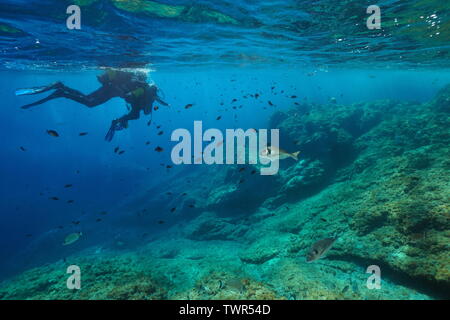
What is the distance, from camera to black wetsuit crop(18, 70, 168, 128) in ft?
40.3

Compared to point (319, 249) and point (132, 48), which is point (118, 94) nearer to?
point (132, 48)

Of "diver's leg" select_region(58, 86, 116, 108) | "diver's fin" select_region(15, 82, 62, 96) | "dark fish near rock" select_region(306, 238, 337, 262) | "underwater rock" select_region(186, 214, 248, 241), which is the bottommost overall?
"underwater rock" select_region(186, 214, 248, 241)

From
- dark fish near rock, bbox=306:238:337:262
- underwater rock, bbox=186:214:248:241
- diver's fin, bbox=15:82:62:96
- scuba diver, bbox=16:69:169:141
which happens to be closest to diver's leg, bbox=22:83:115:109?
scuba diver, bbox=16:69:169:141

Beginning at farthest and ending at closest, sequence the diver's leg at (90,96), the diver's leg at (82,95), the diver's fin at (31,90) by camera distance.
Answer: the diver's leg at (90,96) < the diver's leg at (82,95) < the diver's fin at (31,90)

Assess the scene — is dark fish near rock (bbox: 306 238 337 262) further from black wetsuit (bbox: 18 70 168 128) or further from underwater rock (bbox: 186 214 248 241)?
underwater rock (bbox: 186 214 248 241)

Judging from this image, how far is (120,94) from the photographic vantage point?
14883mm

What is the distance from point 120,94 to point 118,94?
158mm

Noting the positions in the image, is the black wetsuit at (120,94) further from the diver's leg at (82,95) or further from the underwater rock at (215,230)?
the underwater rock at (215,230)

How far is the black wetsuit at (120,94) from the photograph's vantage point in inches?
484

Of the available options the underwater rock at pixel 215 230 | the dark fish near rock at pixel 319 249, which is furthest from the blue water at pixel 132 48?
the dark fish near rock at pixel 319 249

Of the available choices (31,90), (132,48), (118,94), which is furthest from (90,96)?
(132,48)

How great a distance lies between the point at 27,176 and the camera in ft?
146
